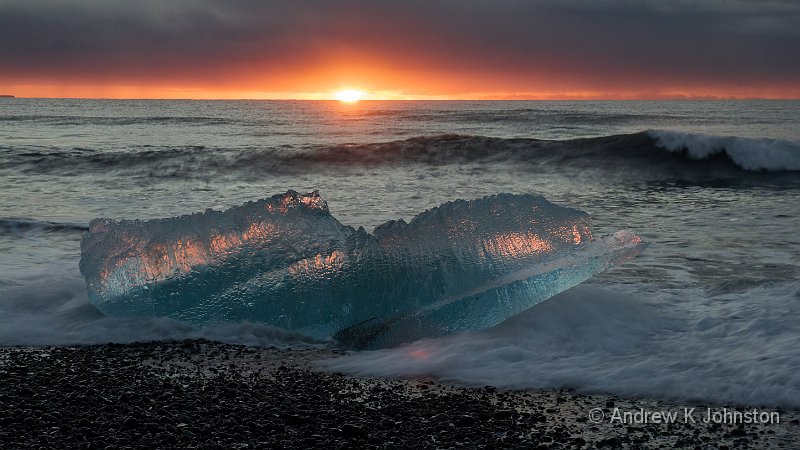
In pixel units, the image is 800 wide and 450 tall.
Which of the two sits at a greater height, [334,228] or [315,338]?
[334,228]

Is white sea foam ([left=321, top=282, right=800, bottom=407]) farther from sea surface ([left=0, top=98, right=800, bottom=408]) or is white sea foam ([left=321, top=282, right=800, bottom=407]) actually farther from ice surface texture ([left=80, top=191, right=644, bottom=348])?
ice surface texture ([left=80, top=191, right=644, bottom=348])

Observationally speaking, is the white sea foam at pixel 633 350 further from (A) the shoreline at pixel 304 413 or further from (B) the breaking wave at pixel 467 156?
(B) the breaking wave at pixel 467 156

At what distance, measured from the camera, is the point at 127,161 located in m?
19.9

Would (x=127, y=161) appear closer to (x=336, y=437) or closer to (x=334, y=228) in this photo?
(x=334, y=228)

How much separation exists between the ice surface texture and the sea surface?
179 mm

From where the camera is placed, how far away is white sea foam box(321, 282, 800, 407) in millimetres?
3932

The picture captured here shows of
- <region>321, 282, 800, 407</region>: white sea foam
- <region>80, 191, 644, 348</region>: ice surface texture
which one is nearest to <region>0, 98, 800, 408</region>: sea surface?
<region>321, 282, 800, 407</region>: white sea foam

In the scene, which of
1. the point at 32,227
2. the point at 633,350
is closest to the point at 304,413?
the point at 633,350

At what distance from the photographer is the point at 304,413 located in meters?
3.66

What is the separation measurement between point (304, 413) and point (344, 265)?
5.43 feet

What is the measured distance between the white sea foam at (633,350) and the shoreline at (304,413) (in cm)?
18

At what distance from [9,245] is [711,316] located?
7.10 meters

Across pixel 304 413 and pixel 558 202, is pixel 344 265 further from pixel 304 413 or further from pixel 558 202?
pixel 558 202

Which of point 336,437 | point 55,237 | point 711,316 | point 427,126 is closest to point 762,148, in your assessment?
point 711,316
